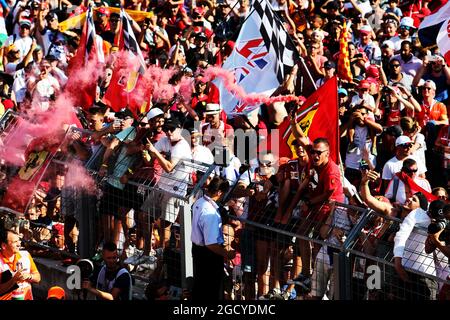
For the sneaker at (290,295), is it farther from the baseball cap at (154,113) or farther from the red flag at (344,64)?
the red flag at (344,64)

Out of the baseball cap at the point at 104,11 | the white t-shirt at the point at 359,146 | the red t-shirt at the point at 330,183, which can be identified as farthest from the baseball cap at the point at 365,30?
the red t-shirt at the point at 330,183

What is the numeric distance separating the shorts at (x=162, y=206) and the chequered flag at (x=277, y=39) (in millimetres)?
2110

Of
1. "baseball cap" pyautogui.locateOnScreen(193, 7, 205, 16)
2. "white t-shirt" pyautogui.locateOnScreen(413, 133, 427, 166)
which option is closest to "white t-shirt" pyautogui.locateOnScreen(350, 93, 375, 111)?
"white t-shirt" pyautogui.locateOnScreen(413, 133, 427, 166)

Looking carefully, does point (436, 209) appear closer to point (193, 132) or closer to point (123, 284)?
point (123, 284)

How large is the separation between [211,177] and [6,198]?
9.15 feet

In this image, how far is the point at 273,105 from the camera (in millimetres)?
15273

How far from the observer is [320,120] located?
1251 centimetres

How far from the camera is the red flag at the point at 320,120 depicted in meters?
12.2

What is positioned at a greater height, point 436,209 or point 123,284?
point 436,209

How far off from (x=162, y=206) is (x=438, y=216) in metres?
3.08

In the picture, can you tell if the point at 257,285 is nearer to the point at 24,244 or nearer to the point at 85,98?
the point at 24,244

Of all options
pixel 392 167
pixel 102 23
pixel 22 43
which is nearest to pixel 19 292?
pixel 392 167

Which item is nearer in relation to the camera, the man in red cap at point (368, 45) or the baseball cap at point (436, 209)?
the baseball cap at point (436, 209)

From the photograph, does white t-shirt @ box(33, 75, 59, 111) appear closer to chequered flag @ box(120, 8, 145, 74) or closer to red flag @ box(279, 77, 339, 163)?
chequered flag @ box(120, 8, 145, 74)
